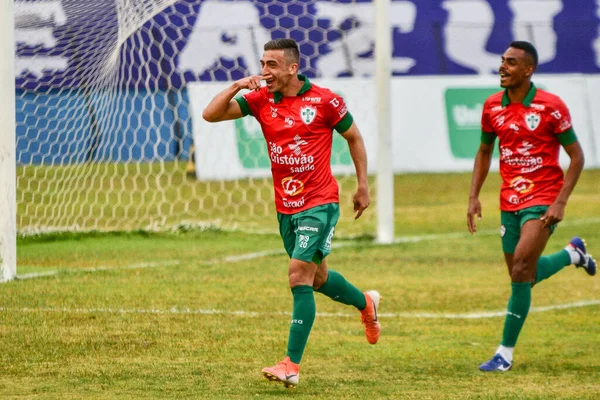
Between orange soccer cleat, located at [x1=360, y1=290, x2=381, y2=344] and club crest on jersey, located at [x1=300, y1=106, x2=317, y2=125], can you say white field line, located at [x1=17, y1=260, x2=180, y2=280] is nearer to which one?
orange soccer cleat, located at [x1=360, y1=290, x2=381, y2=344]

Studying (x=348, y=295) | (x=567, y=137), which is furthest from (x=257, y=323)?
(x=567, y=137)

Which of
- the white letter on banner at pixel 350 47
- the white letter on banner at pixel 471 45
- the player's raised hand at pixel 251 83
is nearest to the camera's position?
the player's raised hand at pixel 251 83

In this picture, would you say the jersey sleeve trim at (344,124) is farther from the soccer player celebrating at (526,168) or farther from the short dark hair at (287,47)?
the soccer player celebrating at (526,168)

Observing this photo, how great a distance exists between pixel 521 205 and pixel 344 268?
4.53 meters

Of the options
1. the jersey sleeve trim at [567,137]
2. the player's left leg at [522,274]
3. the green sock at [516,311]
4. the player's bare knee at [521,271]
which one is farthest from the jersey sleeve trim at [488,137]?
the green sock at [516,311]

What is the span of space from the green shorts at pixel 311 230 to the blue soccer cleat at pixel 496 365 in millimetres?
1270

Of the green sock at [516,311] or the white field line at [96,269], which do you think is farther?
the white field line at [96,269]

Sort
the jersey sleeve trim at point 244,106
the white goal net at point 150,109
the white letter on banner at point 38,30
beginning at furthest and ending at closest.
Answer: the white goal net at point 150,109 < the white letter on banner at point 38,30 < the jersey sleeve trim at point 244,106

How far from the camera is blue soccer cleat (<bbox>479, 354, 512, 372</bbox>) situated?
7043 mm

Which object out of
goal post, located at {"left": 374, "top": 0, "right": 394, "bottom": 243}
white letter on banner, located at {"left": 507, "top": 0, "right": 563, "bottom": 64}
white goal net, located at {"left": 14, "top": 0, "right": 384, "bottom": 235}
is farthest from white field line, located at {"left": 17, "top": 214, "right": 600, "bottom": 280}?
white letter on banner, located at {"left": 507, "top": 0, "right": 563, "bottom": 64}

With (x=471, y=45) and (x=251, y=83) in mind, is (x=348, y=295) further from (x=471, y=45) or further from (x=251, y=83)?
(x=471, y=45)

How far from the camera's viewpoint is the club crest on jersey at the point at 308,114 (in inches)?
264

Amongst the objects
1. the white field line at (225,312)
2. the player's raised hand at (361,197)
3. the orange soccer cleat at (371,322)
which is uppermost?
the player's raised hand at (361,197)

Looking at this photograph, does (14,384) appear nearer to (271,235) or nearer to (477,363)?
(477,363)
